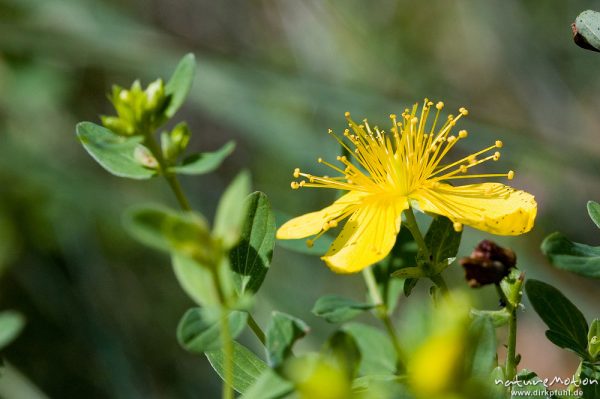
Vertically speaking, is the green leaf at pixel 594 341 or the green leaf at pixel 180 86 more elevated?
the green leaf at pixel 180 86

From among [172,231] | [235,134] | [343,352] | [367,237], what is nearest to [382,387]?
[343,352]

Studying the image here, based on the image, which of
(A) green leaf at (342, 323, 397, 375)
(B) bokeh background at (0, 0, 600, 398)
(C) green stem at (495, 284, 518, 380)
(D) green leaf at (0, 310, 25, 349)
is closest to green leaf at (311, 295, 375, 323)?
(A) green leaf at (342, 323, 397, 375)

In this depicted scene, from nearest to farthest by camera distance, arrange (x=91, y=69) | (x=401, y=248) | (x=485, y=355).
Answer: (x=485, y=355), (x=401, y=248), (x=91, y=69)

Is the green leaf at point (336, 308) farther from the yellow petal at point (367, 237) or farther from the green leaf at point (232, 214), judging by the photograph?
the green leaf at point (232, 214)

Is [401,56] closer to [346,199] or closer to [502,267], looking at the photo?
[346,199]

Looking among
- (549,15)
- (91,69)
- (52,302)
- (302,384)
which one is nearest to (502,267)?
(302,384)

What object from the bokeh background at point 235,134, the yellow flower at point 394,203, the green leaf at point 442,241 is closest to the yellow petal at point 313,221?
the yellow flower at point 394,203

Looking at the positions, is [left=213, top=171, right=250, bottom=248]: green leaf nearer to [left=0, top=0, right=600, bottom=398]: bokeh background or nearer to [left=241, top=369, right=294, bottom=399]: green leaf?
[left=241, top=369, right=294, bottom=399]: green leaf
